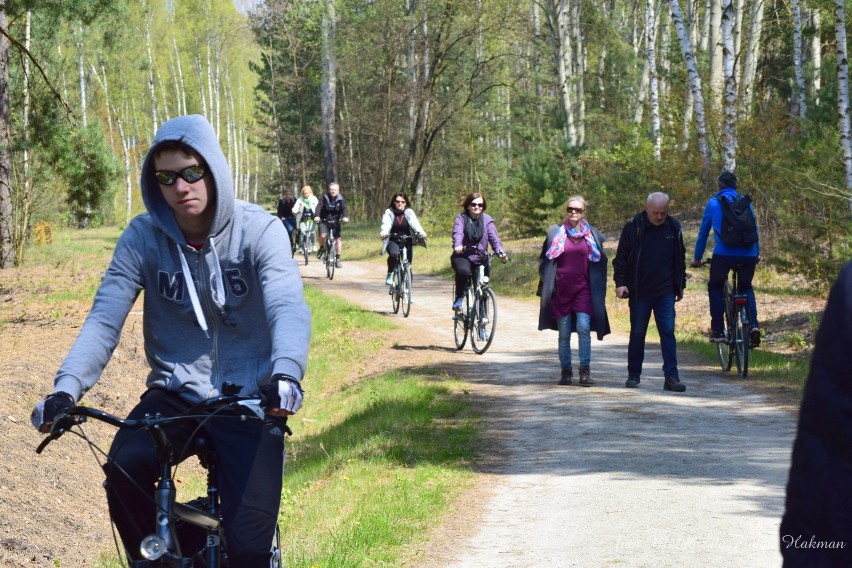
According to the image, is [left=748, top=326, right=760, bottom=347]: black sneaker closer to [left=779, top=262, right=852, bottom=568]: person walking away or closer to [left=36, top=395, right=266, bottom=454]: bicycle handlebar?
[left=36, top=395, right=266, bottom=454]: bicycle handlebar

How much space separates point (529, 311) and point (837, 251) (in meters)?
7.13

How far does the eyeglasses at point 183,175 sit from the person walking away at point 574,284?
28.8 feet

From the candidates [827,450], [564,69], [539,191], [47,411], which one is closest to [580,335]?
[47,411]

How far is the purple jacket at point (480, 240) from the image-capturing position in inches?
583

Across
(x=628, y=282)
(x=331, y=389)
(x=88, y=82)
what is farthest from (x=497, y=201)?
(x=88, y=82)

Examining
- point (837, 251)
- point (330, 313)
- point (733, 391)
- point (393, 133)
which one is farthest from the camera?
point (393, 133)

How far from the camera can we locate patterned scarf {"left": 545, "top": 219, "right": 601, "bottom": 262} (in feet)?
40.0

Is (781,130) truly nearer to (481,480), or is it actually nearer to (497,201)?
(497,201)

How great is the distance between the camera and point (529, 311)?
2070 centimetres

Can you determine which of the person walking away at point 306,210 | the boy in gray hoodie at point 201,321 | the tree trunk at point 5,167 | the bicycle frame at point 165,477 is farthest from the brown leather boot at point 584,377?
the person walking away at point 306,210

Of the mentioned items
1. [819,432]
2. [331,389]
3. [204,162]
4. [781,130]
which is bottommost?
[331,389]

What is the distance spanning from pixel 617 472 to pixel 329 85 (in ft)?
115

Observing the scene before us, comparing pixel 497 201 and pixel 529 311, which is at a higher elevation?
pixel 497 201

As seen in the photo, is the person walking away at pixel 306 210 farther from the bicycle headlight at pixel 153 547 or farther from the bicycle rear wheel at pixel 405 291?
the bicycle headlight at pixel 153 547
